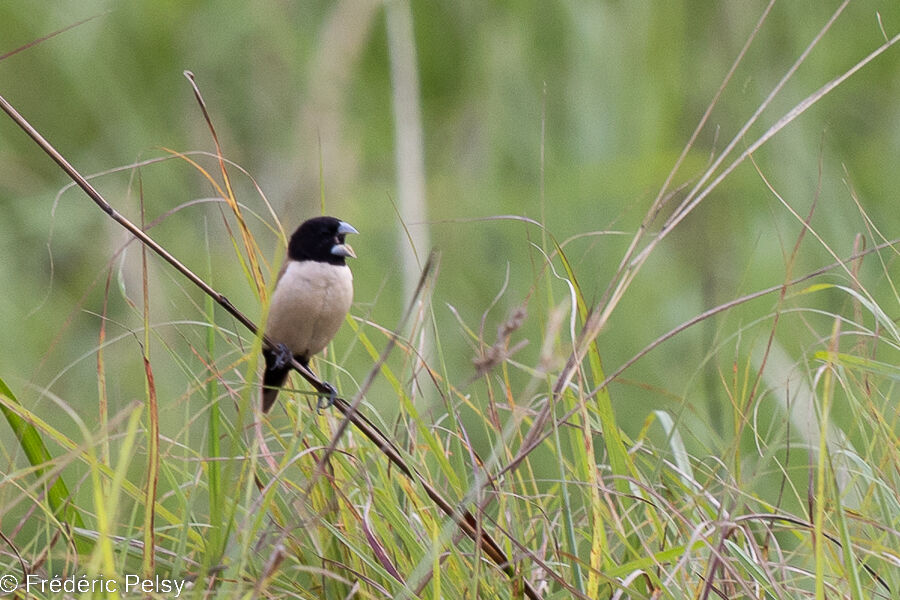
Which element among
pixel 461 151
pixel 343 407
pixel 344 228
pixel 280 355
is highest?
pixel 344 228

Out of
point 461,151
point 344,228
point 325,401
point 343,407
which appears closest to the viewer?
point 343,407

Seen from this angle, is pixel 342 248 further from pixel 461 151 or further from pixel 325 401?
pixel 461 151

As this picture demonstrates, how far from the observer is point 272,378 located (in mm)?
2605

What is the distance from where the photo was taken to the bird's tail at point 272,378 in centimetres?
256

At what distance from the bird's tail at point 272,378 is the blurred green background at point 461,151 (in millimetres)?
1288

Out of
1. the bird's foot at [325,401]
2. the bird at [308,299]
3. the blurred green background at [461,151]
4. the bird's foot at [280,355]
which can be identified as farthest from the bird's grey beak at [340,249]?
the blurred green background at [461,151]

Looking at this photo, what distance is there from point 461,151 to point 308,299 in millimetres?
3518

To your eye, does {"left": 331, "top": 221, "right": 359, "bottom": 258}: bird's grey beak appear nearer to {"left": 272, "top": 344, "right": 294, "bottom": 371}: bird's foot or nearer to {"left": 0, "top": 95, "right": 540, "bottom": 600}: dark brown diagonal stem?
{"left": 272, "top": 344, "right": 294, "bottom": 371}: bird's foot

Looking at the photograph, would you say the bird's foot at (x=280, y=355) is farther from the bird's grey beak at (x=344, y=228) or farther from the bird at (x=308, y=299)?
the bird's grey beak at (x=344, y=228)

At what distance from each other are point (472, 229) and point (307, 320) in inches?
89.0

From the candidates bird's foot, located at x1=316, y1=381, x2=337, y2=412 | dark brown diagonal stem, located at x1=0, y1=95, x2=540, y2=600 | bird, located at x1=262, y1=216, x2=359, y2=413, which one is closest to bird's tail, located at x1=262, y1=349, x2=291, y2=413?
bird, located at x1=262, y1=216, x2=359, y2=413

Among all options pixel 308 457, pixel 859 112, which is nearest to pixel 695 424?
pixel 308 457

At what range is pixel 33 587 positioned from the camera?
185 cm

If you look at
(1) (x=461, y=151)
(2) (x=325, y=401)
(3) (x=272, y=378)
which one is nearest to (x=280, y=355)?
(3) (x=272, y=378)
